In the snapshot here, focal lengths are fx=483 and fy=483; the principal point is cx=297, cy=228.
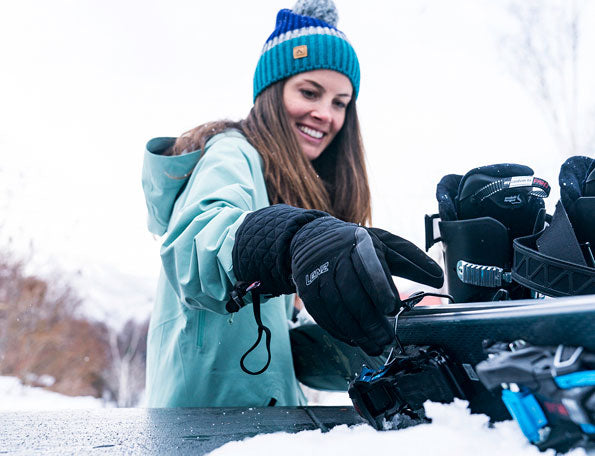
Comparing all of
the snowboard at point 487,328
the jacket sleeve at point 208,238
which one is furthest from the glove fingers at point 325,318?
the jacket sleeve at point 208,238

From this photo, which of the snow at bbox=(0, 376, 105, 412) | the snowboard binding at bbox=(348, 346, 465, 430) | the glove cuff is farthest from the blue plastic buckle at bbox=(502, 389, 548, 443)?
the snow at bbox=(0, 376, 105, 412)

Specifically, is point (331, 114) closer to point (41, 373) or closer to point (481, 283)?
point (481, 283)

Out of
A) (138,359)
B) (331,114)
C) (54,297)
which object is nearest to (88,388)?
(138,359)

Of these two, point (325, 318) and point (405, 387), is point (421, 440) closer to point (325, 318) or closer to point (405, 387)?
point (405, 387)

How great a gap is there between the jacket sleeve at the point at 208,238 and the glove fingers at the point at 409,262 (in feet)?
0.93

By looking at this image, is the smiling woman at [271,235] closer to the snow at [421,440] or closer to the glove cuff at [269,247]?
the glove cuff at [269,247]

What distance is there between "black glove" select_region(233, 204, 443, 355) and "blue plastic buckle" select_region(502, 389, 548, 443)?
7.8 inches

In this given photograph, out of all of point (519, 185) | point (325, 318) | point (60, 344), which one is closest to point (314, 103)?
point (519, 185)

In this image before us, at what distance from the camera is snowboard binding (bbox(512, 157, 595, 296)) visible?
2.48ft

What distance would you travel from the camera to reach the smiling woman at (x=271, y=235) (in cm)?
71

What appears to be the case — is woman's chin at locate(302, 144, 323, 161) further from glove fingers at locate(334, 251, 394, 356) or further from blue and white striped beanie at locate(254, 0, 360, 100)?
glove fingers at locate(334, 251, 394, 356)

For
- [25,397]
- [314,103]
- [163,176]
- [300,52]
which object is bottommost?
→ [25,397]

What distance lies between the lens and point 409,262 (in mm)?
771

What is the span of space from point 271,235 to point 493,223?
45cm
